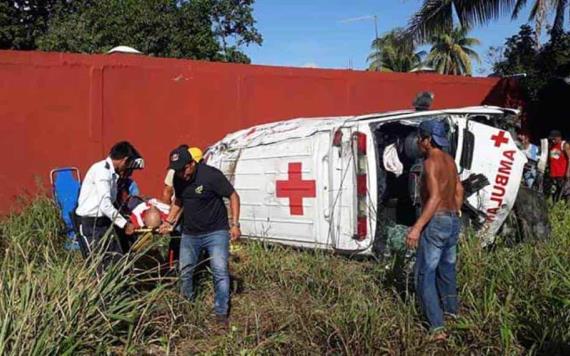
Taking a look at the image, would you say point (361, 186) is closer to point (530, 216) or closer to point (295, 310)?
point (295, 310)

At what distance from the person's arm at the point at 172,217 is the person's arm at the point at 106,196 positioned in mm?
500

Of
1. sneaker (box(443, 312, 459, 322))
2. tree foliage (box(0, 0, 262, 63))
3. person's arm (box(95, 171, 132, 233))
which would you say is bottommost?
sneaker (box(443, 312, 459, 322))

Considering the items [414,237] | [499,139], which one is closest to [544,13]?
[499,139]

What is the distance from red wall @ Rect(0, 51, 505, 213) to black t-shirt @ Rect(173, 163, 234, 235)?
13.4 feet

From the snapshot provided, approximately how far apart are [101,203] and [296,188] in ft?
6.95

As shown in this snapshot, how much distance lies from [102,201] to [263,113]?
552cm

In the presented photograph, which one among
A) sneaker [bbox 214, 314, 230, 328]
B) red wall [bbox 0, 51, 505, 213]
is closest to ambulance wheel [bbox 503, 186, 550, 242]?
sneaker [bbox 214, 314, 230, 328]

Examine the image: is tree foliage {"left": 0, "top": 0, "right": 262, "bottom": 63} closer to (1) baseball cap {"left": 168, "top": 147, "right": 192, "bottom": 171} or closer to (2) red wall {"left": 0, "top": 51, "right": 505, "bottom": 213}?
(2) red wall {"left": 0, "top": 51, "right": 505, "bottom": 213}

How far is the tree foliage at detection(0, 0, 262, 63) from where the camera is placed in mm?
19797

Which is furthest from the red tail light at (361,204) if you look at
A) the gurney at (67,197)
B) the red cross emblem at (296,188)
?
the gurney at (67,197)

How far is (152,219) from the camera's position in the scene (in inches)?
241

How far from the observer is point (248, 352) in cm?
467

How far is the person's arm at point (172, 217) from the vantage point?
6222mm

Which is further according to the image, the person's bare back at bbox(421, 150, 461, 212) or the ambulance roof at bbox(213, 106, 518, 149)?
the ambulance roof at bbox(213, 106, 518, 149)
